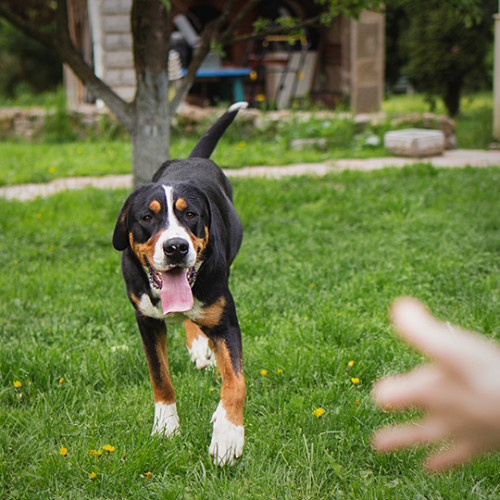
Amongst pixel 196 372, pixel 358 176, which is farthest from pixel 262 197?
pixel 196 372

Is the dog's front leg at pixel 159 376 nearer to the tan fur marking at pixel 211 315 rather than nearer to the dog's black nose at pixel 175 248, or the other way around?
the tan fur marking at pixel 211 315

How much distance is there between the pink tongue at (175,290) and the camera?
262 cm

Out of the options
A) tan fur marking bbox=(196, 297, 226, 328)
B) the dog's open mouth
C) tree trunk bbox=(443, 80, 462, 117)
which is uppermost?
the dog's open mouth

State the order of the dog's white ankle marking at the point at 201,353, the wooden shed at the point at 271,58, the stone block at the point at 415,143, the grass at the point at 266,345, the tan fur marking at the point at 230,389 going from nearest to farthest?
the grass at the point at 266,345, the tan fur marking at the point at 230,389, the dog's white ankle marking at the point at 201,353, the stone block at the point at 415,143, the wooden shed at the point at 271,58

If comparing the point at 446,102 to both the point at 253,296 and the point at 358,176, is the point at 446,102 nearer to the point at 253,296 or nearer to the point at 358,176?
the point at 358,176

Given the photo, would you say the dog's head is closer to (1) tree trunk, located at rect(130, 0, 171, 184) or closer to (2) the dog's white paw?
(2) the dog's white paw

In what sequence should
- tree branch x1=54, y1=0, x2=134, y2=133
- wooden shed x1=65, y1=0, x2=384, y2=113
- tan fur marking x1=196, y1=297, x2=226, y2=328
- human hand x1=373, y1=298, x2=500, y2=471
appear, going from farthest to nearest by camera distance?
wooden shed x1=65, y1=0, x2=384, y2=113
tree branch x1=54, y1=0, x2=134, y2=133
tan fur marking x1=196, y1=297, x2=226, y2=328
human hand x1=373, y1=298, x2=500, y2=471

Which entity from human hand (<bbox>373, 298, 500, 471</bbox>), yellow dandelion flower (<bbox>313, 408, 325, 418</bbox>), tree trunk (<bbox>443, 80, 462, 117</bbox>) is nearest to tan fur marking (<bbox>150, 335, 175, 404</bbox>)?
yellow dandelion flower (<bbox>313, 408, 325, 418</bbox>)

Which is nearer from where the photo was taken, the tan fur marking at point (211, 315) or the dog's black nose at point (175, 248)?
the dog's black nose at point (175, 248)

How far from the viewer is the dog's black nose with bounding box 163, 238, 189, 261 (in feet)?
8.28

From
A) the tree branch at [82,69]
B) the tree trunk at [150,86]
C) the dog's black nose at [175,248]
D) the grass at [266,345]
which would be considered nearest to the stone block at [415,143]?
the grass at [266,345]

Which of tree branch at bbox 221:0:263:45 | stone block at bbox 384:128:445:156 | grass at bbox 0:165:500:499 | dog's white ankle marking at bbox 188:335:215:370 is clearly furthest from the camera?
stone block at bbox 384:128:445:156

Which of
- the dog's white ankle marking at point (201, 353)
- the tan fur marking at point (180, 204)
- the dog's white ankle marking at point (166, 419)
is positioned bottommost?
the dog's white ankle marking at point (201, 353)

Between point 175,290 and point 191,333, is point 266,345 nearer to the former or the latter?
point 191,333
